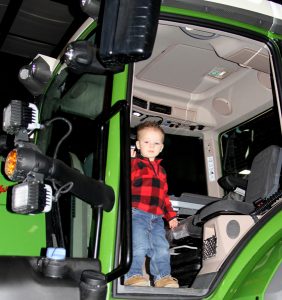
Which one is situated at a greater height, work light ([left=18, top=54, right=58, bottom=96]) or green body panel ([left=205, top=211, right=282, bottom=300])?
work light ([left=18, top=54, right=58, bottom=96])

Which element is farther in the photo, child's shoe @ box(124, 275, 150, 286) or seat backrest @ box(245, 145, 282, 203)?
seat backrest @ box(245, 145, 282, 203)

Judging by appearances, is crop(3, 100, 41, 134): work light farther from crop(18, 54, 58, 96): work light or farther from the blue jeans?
crop(18, 54, 58, 96): work light

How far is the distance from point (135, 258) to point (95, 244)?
0.61 m

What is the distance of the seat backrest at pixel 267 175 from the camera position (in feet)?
9.95

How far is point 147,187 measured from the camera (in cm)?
281

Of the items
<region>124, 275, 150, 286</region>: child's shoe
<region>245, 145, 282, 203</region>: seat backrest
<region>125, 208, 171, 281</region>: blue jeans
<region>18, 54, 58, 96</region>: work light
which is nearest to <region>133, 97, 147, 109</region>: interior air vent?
<region>18, 54, 58, 96</region>: work light

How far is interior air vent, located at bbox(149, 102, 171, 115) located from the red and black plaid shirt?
3.42 ft

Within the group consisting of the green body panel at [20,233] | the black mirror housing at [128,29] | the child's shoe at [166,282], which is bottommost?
the child's shoe at [166,282]

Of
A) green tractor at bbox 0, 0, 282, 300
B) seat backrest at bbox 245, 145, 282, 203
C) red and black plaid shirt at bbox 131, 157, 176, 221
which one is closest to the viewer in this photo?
green tractor at bbox 0, 0, 282, 300

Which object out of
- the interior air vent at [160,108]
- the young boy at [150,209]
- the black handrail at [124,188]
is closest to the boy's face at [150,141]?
the young boy at [150,209]

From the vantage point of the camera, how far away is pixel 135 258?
2.49 meters

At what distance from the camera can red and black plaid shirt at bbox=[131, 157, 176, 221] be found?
9.10ft

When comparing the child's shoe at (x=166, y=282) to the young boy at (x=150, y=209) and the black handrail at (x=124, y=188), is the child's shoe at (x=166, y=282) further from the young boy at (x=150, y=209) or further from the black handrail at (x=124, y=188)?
the black handrail at (x=124, y=188)

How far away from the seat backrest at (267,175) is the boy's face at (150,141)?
2.42ft
